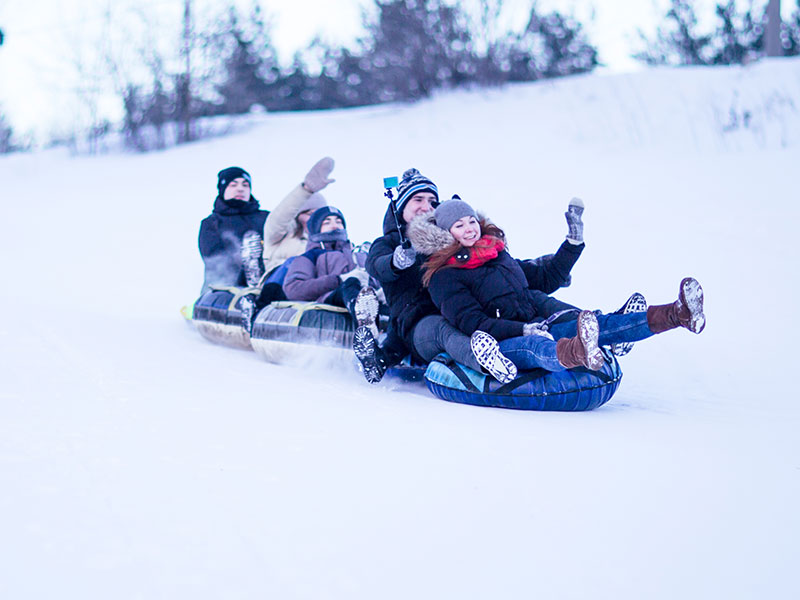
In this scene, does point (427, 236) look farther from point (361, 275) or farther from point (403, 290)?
point (361, 275)

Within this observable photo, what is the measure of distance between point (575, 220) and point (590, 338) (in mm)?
981

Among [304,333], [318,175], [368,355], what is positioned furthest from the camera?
[318,175]

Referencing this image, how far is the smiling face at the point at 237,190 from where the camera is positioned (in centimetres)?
593

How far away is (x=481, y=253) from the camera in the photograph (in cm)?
357

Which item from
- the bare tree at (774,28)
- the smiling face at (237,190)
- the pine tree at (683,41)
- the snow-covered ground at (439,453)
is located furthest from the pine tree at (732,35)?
the smiling face at (237,190)

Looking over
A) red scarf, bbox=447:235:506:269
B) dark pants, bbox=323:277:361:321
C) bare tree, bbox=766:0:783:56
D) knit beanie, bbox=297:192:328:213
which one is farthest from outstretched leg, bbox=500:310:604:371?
bare tree, bbox=766:0:783:56

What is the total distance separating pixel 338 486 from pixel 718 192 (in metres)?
5.92

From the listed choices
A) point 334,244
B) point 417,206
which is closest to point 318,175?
point 334,244

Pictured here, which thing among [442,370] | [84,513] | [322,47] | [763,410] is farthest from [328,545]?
[322,47]

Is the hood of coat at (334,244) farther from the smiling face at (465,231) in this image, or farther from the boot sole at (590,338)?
the boot sole at (590,338)

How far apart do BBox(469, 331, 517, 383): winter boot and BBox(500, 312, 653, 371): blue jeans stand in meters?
0.09

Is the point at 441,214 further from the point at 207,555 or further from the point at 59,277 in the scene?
the point at 59,277

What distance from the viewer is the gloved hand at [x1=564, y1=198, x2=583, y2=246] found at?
144 inches

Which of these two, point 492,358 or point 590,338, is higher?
point 590,338
